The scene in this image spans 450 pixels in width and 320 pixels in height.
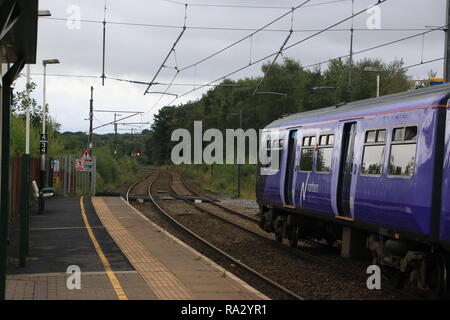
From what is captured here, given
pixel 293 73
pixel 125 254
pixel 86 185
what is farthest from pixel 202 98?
pixel 125 254

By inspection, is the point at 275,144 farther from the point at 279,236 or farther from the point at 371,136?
the point at 371,136

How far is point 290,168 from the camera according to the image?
14.9 metres

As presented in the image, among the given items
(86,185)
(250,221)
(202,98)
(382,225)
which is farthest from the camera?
(202,98)

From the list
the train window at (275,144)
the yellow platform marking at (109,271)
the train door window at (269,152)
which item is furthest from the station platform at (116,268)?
the train window at (275,144)

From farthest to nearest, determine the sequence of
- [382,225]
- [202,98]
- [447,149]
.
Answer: [202,98] < [382,225] < [447,149]

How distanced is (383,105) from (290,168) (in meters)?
4.79

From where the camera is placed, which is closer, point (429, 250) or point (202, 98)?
point (429, 250)

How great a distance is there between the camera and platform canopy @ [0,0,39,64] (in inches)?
238

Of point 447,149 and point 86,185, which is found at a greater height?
point 447,149

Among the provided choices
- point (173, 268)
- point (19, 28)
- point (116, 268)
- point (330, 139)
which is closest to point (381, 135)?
point (330, 139)

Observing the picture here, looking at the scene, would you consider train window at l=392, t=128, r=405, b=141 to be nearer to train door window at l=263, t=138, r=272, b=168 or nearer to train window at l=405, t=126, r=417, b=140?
train window at l=405, t=126, r=417, b=140

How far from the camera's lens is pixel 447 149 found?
8227mm
